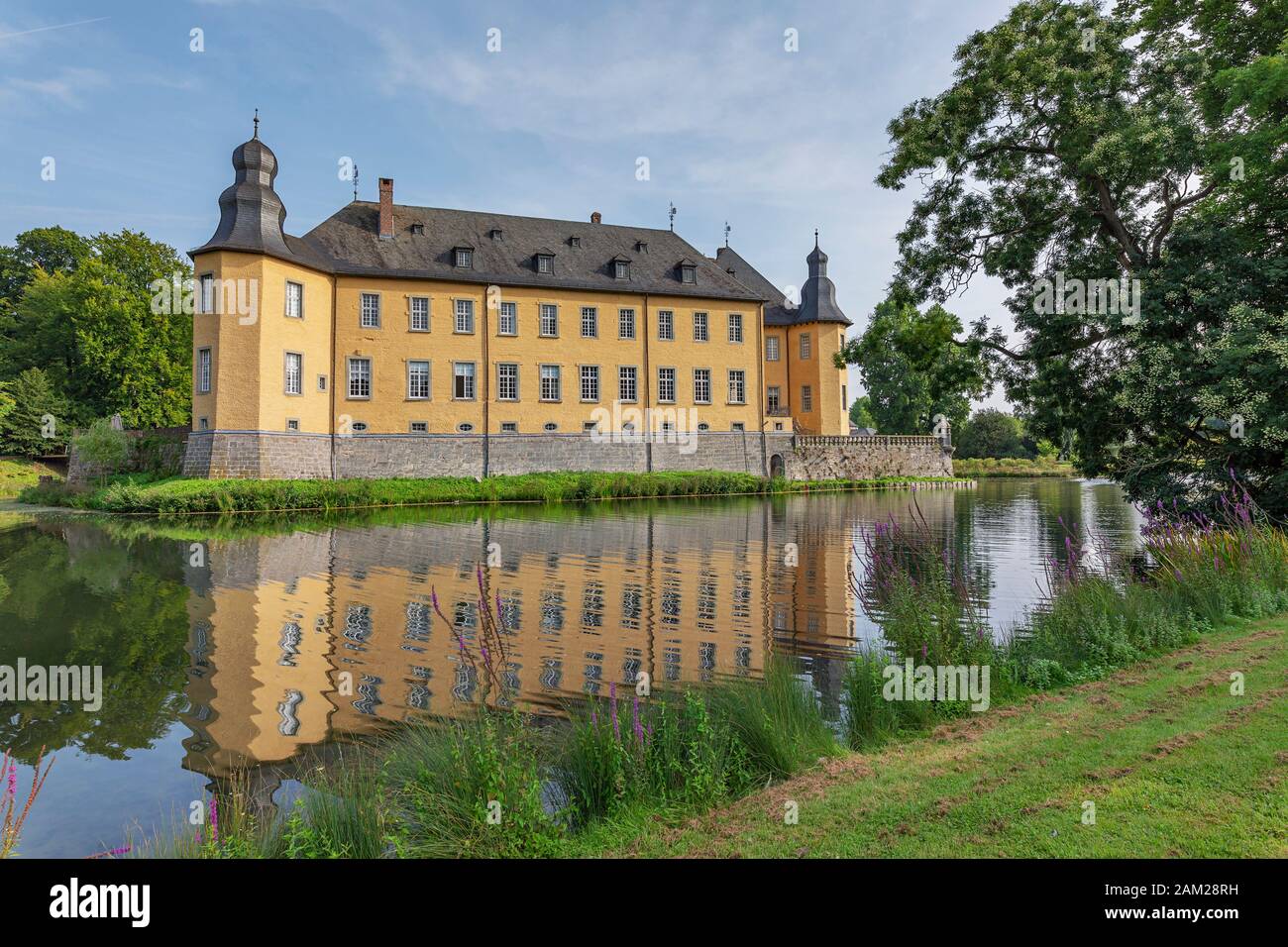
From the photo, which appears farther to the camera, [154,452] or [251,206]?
[154,452]

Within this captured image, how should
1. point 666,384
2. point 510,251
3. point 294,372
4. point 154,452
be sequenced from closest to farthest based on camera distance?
point 154,452
point 294,372
point 510,251
point 666,384

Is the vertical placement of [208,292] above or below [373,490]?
above

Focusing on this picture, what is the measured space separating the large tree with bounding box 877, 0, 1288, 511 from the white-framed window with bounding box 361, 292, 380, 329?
1066 inches

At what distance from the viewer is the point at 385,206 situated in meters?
37.7

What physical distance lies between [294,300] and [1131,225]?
104ft

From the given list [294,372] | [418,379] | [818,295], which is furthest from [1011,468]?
[294,372]

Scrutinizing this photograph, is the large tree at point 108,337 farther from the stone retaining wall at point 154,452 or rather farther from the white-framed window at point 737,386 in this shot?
the white-framed window at point 737,386

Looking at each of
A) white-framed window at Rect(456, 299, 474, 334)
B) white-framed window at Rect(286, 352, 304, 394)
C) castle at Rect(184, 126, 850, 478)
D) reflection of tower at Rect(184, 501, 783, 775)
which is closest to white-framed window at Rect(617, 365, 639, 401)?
castle at Rect(184, 126, 850, 478)

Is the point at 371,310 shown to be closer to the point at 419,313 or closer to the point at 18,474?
the point at 419,313

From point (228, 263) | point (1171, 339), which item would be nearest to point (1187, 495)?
point (1171, 339)

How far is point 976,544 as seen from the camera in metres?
17.2

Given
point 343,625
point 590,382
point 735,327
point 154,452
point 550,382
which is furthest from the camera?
point 735,327

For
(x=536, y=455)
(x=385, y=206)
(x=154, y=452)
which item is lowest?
(x=154, y=452)
